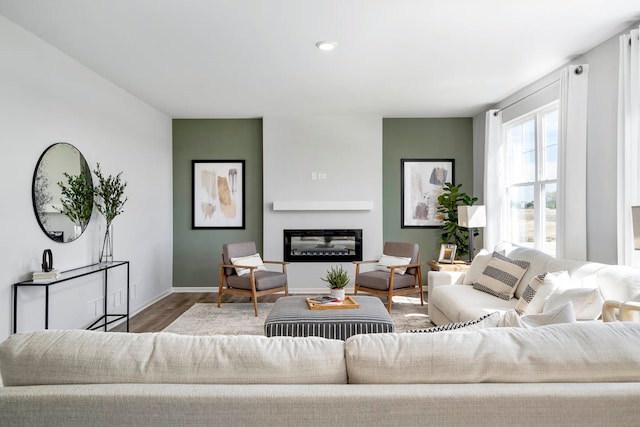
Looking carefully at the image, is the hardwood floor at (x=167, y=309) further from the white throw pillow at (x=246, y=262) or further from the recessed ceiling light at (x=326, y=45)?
the recessed ceiling light at (x=326, y=45)

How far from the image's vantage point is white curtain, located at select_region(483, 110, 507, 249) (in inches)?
209

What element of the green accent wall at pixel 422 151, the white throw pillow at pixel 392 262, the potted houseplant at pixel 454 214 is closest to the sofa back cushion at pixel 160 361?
the white throw pillow at pixel 392 262

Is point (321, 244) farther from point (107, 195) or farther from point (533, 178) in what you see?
point (107, 195)

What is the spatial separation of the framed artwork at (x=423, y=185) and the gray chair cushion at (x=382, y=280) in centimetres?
144

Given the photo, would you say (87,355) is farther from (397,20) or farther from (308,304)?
(397,20)

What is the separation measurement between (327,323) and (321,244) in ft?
10.2

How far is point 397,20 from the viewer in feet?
9.86

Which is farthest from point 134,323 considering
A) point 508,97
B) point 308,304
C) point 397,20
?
point 508,97

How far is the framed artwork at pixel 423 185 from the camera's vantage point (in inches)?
248

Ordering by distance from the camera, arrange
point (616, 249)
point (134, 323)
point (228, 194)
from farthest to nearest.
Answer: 1. point (228, 194)
2. point (134, 323)
3. point (616, 249)

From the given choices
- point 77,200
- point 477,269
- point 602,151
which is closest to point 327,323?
point 477,269

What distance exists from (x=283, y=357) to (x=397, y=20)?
2639 millimetres

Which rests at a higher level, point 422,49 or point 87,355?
point 422,49

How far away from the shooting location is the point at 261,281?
4961 mm
